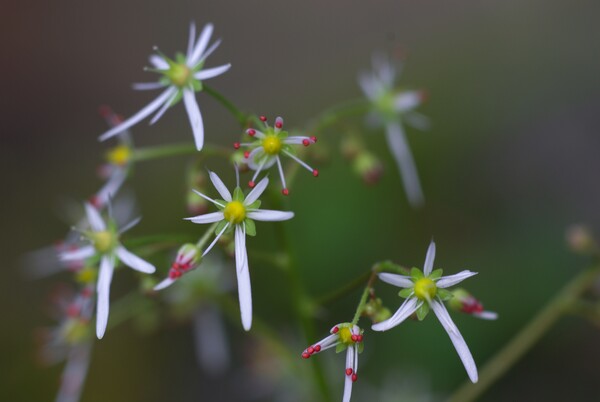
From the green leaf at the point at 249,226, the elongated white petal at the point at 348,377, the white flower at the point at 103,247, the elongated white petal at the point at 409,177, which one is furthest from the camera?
the elongated white petal at the point at 409,177

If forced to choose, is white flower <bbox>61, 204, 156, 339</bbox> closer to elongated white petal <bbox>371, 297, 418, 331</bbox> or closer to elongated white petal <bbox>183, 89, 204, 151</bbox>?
elongated white petal <bbox>183, 89, 204, 151</bbox>

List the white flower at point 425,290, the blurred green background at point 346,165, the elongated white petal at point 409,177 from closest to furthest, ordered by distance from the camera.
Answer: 1. the white flower at point 425,290
2. the blurred green background at point 346,165
3. the elongated white petal at point 409,177

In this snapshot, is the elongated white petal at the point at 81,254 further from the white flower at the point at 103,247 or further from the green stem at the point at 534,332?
the green stem at the point at 534,332

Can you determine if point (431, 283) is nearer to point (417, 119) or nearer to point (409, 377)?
point (409, 377)

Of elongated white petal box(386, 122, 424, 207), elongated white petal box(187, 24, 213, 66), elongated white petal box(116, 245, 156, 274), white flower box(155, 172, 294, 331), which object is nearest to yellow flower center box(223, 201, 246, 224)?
white flower box(155, 172, 294, 331)

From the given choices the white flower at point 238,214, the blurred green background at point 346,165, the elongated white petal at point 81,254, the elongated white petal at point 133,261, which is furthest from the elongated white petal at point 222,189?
the blurred green background at point 346,165

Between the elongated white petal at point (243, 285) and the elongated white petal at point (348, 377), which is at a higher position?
the elongated white petal at point (243, 285)

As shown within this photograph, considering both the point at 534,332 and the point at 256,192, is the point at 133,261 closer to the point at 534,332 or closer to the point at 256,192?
the point at 256,192
